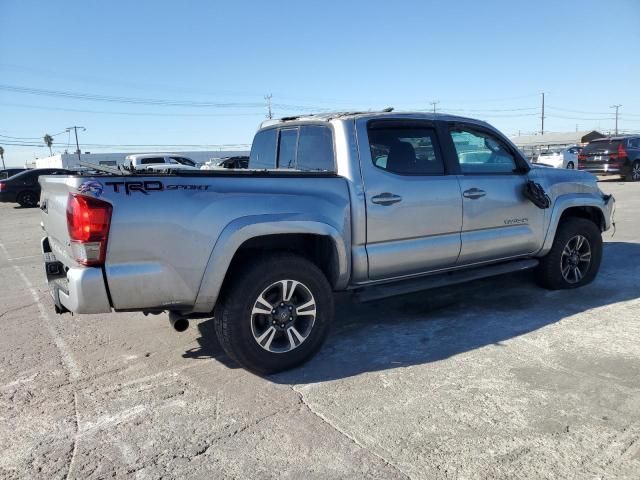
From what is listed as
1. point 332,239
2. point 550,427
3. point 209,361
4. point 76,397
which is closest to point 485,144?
point 332,239

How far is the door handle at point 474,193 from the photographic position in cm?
467

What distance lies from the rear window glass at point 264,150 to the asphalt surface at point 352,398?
1693mm

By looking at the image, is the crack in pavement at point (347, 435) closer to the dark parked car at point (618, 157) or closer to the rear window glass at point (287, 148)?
the rear window glass at point (287, 148)

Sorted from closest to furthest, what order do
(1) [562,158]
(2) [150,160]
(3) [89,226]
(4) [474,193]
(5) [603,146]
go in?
(3) [89,226] → (4) [474,193] → (5) [603,146] → (1) [562,158] → (2) [150,160]

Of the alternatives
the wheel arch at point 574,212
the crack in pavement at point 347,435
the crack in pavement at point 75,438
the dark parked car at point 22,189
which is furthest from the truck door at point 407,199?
the dark parked car at point 22,189

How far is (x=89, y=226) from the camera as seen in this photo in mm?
3123

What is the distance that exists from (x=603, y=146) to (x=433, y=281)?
Result: 19.4 meters

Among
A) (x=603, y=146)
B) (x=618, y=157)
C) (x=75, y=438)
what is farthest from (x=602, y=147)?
(x=75, y=438)

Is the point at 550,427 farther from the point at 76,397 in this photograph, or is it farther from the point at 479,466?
the point at 76,397

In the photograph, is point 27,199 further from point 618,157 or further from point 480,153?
point 618,157

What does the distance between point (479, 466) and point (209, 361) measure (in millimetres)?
2205

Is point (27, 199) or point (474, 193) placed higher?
point (474, 193)

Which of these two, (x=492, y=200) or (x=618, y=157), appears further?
(x=618, y=157)

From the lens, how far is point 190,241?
3.37m
